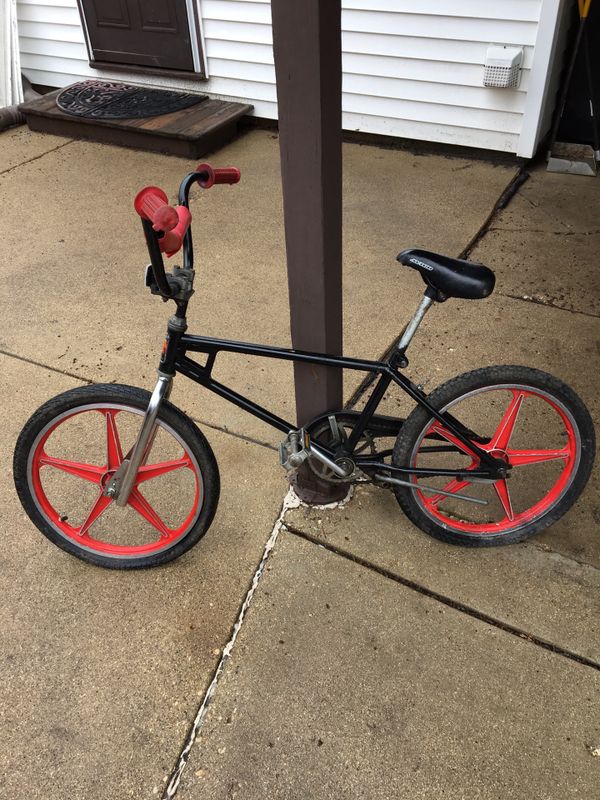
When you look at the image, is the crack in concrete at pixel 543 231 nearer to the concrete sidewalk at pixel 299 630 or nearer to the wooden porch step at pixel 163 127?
the concrete sidewalk at pixel 299 630

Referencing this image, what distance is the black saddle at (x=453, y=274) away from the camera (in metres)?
1.67

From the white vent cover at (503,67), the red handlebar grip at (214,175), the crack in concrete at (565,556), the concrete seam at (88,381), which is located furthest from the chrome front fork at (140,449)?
the white vent cover at (503,67)

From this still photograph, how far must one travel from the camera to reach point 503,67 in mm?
3906

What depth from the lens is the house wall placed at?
3.92 m

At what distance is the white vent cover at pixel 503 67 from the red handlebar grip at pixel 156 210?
3320mm

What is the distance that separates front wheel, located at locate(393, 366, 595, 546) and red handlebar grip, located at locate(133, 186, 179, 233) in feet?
2.89

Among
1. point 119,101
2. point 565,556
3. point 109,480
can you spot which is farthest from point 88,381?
point 119,101

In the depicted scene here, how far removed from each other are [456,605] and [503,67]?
11.0ft

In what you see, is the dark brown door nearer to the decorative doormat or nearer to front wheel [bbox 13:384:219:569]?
the decorative doormat

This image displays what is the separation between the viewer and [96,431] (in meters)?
2.63

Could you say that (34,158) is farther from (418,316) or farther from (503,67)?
(418,316)

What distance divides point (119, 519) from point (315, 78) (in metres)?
1.57

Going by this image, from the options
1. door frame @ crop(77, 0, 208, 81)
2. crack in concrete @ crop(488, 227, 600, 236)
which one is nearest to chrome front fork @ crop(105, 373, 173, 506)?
crack in concrete @ crop(488, 227, 600, 236)

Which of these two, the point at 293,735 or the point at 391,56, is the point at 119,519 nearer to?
the point at 293,735
